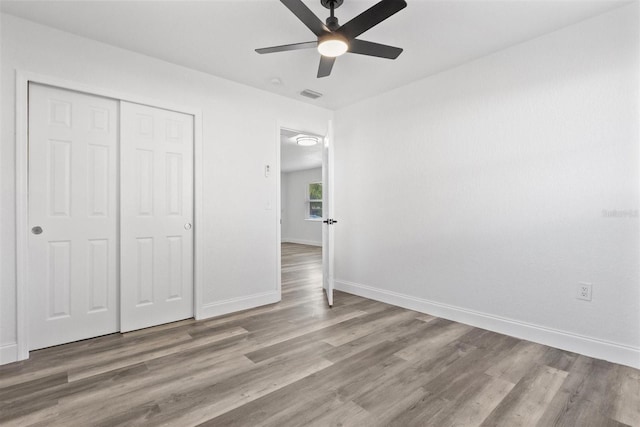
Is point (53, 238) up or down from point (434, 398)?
up

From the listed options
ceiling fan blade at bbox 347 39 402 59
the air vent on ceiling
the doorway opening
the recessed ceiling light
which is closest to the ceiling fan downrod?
ceiling fan blade at bbox 347 39 402 59

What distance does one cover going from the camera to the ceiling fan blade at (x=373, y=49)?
2130 millimetres

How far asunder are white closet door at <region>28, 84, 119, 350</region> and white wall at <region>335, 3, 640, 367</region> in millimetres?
2784

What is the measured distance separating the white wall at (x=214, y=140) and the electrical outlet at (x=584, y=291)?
2854mm

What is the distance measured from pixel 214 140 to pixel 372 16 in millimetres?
2045

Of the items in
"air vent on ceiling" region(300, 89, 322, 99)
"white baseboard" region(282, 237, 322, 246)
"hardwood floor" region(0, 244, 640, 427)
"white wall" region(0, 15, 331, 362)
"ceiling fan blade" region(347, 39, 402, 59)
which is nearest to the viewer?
"hardwood floor" region(0, 244, 640, 427)

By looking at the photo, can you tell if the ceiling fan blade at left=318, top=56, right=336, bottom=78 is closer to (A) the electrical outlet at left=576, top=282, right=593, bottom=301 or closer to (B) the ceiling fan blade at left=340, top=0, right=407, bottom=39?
(B) the ceiling fan blade at left=340, top=0, right=407, bottom=39

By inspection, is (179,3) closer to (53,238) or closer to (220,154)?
(220,154)

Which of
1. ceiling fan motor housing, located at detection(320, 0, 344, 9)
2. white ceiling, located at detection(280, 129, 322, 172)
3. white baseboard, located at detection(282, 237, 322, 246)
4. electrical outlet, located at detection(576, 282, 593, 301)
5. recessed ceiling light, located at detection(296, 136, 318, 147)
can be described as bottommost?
white baseboard, located at detection(282, 237, 322, 246)

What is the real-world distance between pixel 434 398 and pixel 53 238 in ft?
9.76

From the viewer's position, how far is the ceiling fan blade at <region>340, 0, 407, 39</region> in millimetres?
1710

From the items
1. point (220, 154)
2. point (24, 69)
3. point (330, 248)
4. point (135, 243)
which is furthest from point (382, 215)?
point (24, 69)

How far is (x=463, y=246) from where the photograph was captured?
3.04 meters

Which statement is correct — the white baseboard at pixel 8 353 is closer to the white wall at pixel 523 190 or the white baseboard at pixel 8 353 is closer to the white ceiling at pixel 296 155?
the white wall at pixel 523 190
